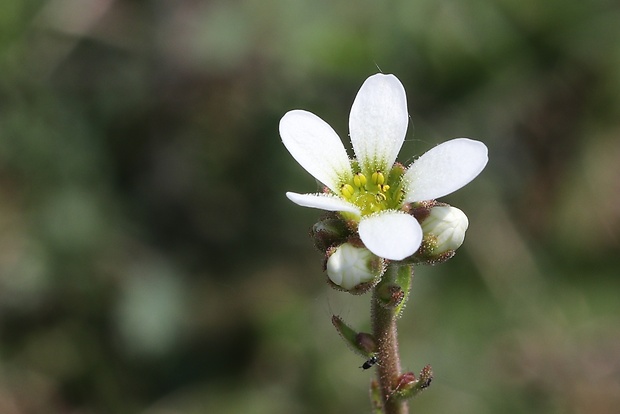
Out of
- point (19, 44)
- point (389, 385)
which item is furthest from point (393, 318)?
point (19, 44)

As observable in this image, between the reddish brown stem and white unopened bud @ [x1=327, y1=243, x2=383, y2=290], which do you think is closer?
white unopened bud @ [x1=327, y1=243, x2=383, y2=290]

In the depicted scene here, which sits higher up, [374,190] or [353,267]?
[374,190]

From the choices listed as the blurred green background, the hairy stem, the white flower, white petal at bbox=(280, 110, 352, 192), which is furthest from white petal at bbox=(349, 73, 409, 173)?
the blurred green background


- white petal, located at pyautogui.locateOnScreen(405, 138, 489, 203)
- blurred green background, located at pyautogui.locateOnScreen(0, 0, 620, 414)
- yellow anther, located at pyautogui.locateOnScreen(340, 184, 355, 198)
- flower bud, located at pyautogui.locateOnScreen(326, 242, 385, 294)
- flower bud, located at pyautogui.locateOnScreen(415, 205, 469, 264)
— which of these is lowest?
flower bud, located at pyautogui.locateOnScreen(326, 242, 385, 294)

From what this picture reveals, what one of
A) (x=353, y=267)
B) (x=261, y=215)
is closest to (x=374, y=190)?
(x=353, y=267)

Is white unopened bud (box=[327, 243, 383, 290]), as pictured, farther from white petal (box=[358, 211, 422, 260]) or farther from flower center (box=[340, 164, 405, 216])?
flower center (box=[340, 164, 405, 216])

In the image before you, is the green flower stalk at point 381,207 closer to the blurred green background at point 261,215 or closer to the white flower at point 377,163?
the white flower at point 377,163

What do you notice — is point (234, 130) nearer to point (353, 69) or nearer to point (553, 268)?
point (353, 69)

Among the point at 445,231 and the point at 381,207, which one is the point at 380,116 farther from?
the point at 445,231
